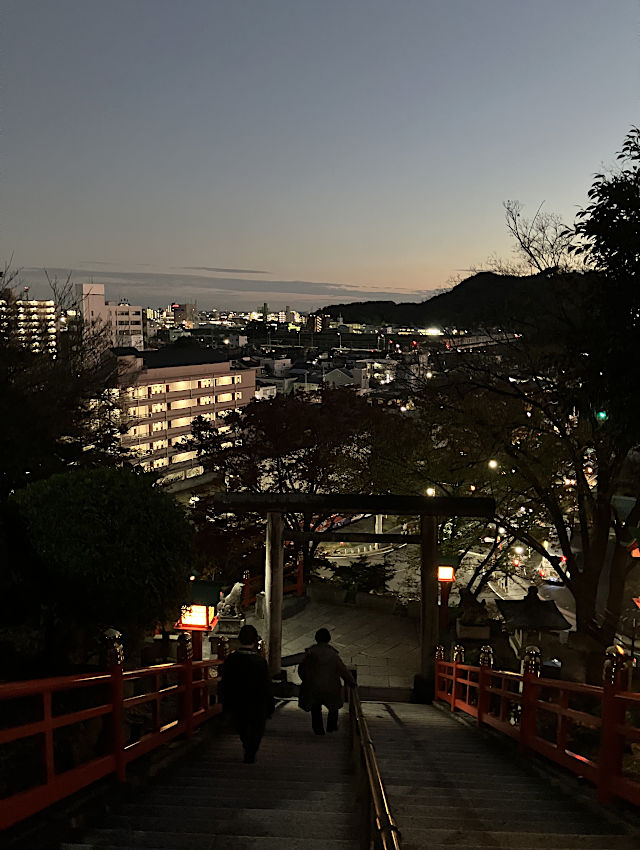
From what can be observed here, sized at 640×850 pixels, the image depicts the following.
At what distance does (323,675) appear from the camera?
29.1 ft

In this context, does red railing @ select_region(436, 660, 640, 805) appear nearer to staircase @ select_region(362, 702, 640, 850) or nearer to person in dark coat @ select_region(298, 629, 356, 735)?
staircase @ select_region(362, 702, 640, 850)

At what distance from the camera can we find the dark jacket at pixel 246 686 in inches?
296

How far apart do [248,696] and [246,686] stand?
111 millimetres

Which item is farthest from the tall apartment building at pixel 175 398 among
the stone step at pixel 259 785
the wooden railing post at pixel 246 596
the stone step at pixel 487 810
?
the stone step at pixel 487 810

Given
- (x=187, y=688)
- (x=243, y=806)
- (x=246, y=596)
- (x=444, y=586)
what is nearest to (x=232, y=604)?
(x=246, y=596)

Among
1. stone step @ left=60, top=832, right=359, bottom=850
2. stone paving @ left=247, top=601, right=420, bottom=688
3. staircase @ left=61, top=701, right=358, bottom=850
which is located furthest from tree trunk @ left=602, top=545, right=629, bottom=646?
stone step @ left=60, top=832, right=359, bottom=850

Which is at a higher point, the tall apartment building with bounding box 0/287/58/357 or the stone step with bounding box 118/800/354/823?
the tall apartment building with bounding box 0/287/58/357

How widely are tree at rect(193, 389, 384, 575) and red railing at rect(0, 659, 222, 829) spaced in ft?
44.5

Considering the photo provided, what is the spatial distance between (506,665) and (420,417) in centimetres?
705

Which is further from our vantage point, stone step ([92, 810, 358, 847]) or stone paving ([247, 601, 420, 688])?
stone paving ([247, 601, 420, 688])

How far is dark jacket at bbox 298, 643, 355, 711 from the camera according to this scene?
29.2 ft

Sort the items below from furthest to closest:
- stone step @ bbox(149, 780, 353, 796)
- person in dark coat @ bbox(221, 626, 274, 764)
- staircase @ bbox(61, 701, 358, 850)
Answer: person in dark coat @ bbox(221, 626, 274, 764), stone step @ bbox(149, 780, 353, 796), staircase @ bbox(61, 701, 358, 850)

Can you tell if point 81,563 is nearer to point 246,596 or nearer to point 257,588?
point 246,596

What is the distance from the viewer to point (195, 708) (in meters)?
9.77
